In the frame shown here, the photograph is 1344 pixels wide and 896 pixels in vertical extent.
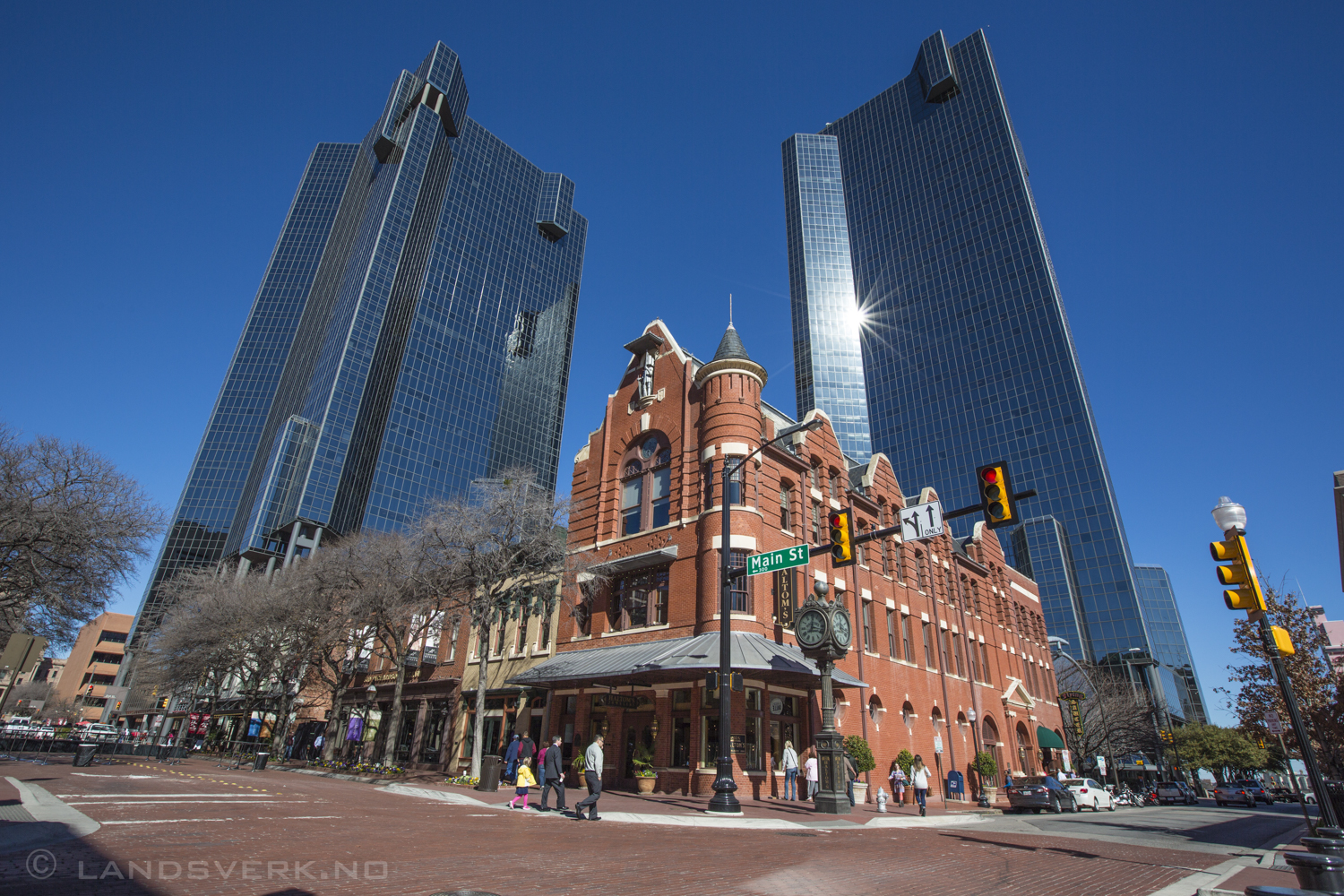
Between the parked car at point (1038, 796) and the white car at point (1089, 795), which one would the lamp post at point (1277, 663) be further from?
the white car at point (1089, 795)

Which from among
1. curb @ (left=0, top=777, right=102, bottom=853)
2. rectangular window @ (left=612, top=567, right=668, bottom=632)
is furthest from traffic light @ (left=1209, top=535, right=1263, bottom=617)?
rectangular window @ (left=612, top=567, right=668, bottom=632)

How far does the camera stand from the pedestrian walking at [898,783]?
1056 inches

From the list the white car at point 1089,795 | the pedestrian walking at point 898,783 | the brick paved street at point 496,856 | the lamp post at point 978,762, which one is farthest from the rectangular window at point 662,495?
the white car at point 1089,795

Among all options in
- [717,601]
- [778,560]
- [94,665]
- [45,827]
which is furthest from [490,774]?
[94,665]

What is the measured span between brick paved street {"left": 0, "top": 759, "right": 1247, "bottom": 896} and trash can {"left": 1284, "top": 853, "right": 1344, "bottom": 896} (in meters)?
2.27

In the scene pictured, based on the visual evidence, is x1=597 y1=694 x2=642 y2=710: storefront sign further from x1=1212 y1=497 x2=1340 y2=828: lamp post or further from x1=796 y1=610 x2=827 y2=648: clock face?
x1=1212 y1=497 x2=1340 y2=828: lamp post

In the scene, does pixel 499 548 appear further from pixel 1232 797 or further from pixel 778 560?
pixel 1232 797

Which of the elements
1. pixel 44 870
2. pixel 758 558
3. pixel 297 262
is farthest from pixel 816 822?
pixel 297 262

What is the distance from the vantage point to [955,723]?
35.9m

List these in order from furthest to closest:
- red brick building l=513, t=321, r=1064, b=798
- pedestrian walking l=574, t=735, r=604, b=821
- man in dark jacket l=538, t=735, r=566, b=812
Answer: red brick building l=513, t=321, r=1064, b=798, man in dark jacket l=538, t=735, r=566, b=812, pedestrian walking l=574, t=735, r=604, b=821

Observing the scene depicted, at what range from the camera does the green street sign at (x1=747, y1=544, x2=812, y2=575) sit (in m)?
17.5

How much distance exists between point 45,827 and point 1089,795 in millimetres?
40213

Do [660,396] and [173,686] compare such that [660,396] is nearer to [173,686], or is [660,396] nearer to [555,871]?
[555,871]

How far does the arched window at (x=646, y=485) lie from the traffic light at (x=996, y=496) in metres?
16.6
